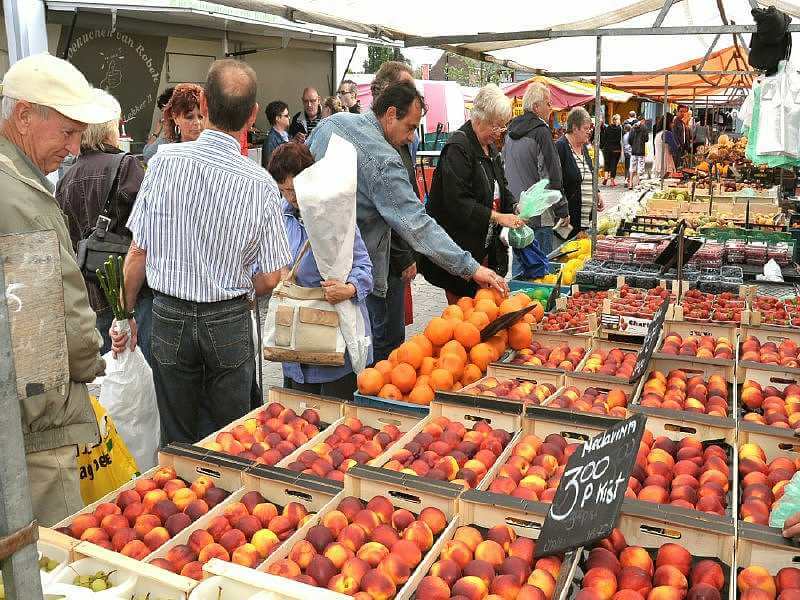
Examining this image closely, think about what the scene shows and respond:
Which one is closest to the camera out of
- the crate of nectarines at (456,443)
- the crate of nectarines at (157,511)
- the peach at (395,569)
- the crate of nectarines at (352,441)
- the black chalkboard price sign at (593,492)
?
the black chalkboard price sign at (593,492)

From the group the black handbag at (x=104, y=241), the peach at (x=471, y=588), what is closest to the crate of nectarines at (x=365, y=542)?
the peach at (x=471, y=588)

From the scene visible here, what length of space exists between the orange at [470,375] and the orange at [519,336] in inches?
15.4

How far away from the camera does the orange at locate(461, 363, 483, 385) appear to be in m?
3.40

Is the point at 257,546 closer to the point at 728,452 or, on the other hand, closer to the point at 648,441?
the point at 648,441

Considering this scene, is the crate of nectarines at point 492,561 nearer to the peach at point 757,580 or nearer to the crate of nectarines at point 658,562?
the crate of nectarines at point 658,562

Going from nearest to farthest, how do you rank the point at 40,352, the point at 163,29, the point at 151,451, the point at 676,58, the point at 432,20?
the point at 40,352 < the point at 151,451 < the point at 432,20 < the point at 163,29 < the point at 676,58

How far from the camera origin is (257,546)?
203 centimetres

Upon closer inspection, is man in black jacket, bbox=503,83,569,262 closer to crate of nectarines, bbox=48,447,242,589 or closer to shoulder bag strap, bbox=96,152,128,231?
shoulder bag strap, bbox=96,152,128,231

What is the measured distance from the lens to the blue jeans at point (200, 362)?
10.3 ft

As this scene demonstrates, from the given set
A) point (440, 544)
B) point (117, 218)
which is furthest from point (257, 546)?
point (117, 218)

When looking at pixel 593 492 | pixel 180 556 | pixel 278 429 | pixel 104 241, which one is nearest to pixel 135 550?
pixel 180 556

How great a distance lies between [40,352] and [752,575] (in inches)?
63.6

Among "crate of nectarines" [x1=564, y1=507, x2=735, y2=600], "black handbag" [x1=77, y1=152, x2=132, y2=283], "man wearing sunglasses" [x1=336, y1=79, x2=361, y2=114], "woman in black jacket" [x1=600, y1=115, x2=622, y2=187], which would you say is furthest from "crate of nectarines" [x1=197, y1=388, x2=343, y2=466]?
"woman in black jacket" [x1=600, y1=115, x2=622, y2=187]

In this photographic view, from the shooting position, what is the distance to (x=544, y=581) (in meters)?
1.79
